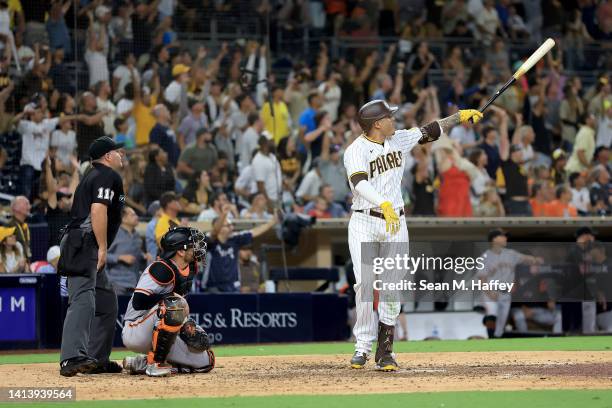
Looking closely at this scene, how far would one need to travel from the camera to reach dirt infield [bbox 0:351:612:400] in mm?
8484

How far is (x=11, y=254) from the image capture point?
1480cm

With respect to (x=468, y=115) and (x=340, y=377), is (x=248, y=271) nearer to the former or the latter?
(x=468, y=115)

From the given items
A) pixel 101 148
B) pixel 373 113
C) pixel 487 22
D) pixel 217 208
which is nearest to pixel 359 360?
pixel 373 113

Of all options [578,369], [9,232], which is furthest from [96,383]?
[9,232]

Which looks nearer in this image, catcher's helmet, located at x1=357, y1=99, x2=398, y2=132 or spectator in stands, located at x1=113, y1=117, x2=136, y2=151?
catcher's helmet, located at x1=357, y1=99, x2=398, y2=132

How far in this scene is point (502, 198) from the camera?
20.1 m

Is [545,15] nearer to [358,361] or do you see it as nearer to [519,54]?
[519,54]

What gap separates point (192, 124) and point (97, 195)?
8.40 metres

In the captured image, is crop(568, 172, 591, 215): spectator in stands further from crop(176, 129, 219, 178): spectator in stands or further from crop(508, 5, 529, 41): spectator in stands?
crop(176, 129, 219, 178): spectator in stands

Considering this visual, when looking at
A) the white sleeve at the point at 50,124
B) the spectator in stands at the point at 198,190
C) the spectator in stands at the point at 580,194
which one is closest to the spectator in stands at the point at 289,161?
the spectator in stands at the point at 198,190

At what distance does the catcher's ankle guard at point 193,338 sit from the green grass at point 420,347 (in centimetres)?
254

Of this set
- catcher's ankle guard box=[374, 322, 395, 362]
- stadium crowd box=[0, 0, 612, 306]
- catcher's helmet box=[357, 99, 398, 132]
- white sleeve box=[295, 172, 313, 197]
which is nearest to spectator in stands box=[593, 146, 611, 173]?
stadium crowd box=[0, 0, 612, 306]

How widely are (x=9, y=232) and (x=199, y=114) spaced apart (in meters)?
4.45

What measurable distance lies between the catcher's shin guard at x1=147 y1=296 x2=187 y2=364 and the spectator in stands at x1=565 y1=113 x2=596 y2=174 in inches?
506
